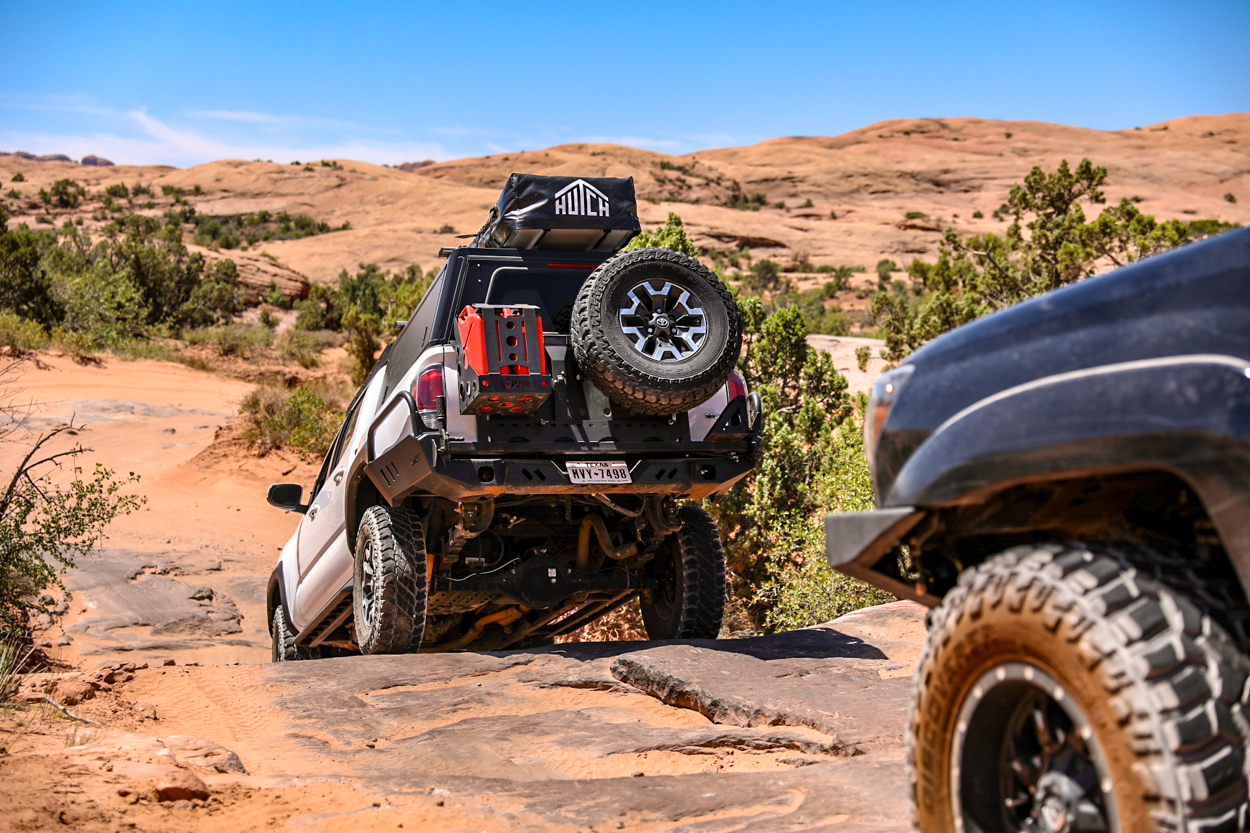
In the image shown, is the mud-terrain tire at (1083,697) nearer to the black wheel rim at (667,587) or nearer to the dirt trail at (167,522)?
the black wheel rim at (667,587)

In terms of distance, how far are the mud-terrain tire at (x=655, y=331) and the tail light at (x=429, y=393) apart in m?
0.74

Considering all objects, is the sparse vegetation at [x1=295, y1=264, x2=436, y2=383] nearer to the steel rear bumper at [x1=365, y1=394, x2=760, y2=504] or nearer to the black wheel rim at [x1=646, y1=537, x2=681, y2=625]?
the black wheel rim at [x1=646, y1=537, x2=681, y2=625]

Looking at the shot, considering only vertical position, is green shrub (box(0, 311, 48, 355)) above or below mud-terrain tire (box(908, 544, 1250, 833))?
above

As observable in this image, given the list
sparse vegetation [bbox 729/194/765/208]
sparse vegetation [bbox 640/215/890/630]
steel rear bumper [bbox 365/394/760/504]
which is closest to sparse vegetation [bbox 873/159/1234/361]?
A: sparse vegetation [bbox 640/215/890/630]

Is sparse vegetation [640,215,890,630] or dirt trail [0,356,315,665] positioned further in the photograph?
dirt trail [0,356,315,665]

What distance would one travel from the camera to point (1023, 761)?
206 centimetres

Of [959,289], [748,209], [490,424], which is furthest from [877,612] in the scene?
[748,209]

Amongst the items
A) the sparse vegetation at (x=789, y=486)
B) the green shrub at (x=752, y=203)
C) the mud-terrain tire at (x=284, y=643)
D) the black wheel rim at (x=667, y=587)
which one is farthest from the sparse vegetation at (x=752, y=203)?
the black wheel rim at (x=667, y=587)

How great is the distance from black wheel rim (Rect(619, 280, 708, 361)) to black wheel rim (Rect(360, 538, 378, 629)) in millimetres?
1906

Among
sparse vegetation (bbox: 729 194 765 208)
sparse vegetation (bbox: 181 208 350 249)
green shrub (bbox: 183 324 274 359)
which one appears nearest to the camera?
green shrub (bbox: 183 324 274 359)

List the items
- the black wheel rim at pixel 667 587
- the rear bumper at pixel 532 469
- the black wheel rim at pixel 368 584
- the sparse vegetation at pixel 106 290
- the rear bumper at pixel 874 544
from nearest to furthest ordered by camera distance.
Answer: the rear bumper at pixel 874 544 < the rear bumper at pixel 532 469 < the black wheel rim at pixel 368 584 < the black wheel rim at pixel 667 587 < the sparse vegetation at pixel 106 290

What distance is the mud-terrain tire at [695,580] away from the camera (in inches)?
248

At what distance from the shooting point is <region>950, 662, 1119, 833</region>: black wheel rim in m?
1.88

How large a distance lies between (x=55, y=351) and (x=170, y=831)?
66.2 feet
